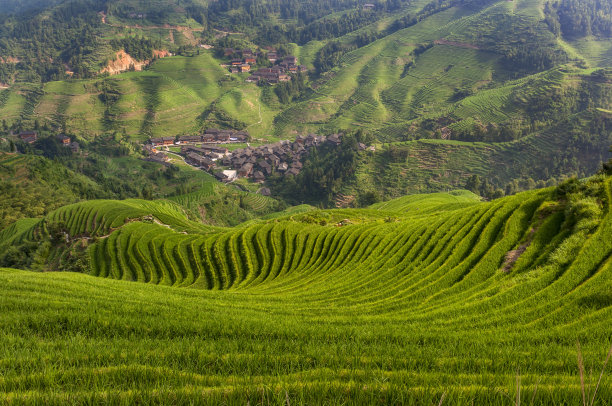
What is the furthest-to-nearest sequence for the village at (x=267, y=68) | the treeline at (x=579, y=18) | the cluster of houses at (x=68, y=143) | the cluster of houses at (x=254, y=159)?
the village at (x=267, y=68) → the treeline at (x=579, y=18) → the cluster of houses at (x=254, y=159) → the cluster of houses at (x=68, y=143)

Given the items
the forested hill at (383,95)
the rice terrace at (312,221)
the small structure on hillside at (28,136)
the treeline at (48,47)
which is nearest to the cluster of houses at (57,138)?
the small structure on hillside at (28,136)

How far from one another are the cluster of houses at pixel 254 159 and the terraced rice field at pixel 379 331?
95.1 meters

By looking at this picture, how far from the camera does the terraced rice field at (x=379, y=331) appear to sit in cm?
387

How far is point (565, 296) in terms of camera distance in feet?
30.4

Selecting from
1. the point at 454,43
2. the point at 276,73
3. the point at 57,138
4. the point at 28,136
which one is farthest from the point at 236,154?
the point at 454,43

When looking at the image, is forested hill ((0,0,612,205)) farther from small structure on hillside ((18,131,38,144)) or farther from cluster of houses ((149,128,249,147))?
cluster of houses ((149,128,249,147))

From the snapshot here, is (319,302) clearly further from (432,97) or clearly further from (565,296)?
(432,97)

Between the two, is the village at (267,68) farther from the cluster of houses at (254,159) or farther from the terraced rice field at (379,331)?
the terraced rice field at (379,331)

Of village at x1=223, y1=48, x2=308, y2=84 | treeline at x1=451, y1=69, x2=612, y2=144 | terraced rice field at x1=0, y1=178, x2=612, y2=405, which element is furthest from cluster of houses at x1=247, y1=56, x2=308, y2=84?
terraced rice field at x1=0, y1=178, x2=612, y2=405

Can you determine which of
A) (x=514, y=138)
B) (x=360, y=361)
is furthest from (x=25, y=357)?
(x=514, y=138)

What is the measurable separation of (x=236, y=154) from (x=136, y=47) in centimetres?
10238

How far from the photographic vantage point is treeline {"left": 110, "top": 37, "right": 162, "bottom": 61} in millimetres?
164175

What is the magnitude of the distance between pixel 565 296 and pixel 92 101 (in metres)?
167

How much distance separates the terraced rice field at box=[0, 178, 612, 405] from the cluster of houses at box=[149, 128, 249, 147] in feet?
400
